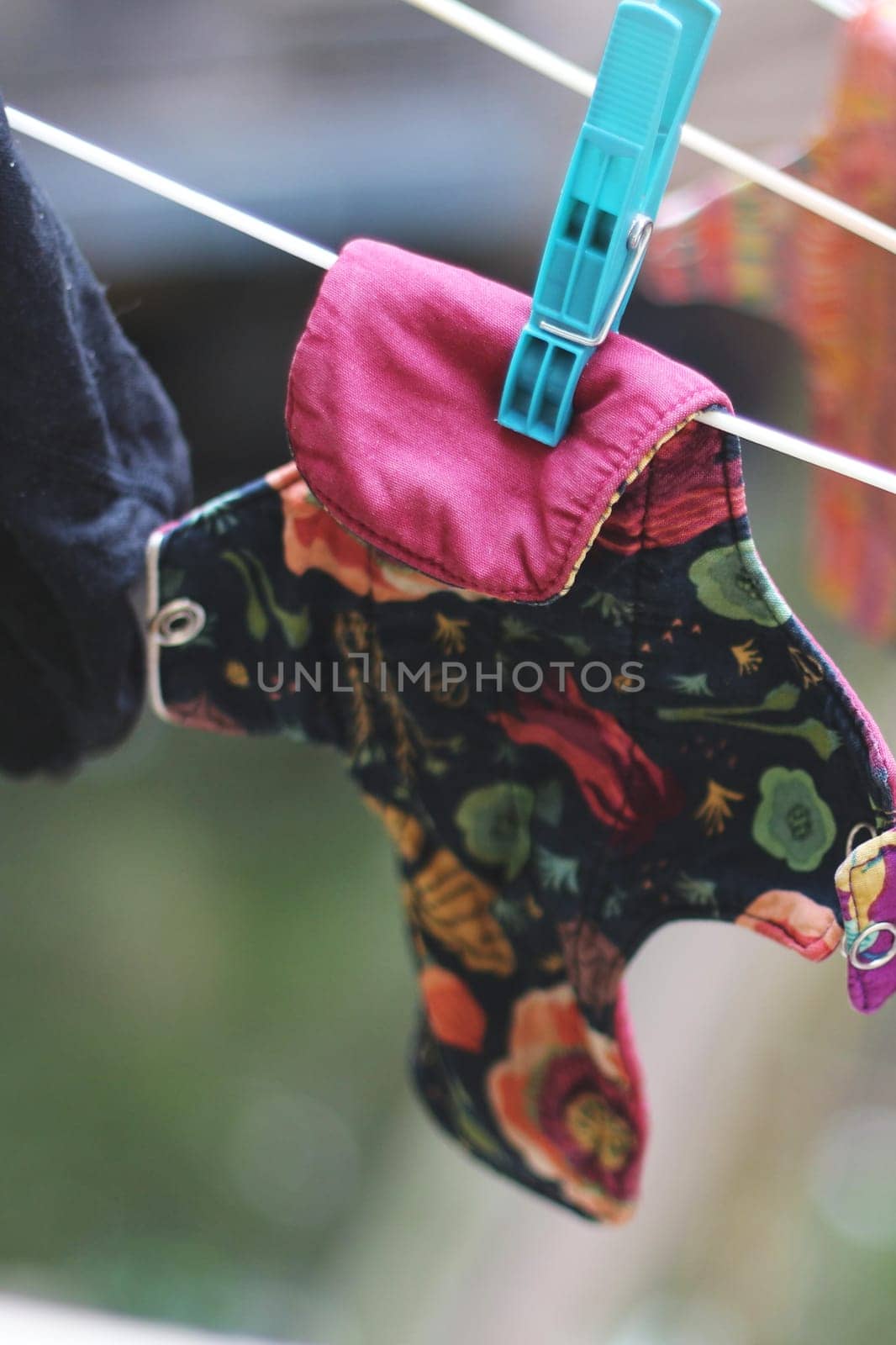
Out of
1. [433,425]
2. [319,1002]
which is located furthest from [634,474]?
[319,1002]

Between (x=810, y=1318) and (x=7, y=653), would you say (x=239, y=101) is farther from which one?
(x=810, y=1318)

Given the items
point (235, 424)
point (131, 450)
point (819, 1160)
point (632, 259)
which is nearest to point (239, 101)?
point (235, 424)

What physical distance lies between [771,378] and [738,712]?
2.81ft

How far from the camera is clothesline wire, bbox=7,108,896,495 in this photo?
1.01ft

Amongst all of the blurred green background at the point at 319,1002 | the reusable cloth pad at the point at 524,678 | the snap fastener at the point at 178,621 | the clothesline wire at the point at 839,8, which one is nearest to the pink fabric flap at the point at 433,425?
the reusable cloth pad at the point at 524,678

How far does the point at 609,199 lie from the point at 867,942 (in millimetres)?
240

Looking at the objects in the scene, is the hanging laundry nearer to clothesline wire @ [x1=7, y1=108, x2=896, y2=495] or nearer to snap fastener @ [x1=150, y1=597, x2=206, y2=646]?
clothesline wire @ [x1=7, y1=108, x2=896, y2=495]

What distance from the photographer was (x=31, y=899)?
123 centimetres

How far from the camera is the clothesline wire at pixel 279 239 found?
309 millimetres

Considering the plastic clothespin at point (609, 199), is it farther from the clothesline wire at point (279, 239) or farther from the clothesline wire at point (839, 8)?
the clothesline wire at point (839, 8)

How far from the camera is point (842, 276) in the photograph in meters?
0.59

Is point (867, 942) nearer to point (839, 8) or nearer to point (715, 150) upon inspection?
point (715, 150)

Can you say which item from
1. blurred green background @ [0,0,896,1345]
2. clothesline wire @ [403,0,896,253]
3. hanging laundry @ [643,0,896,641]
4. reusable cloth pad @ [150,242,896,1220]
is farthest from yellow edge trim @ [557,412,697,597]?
blurred green background @ [0,0,896,1345]

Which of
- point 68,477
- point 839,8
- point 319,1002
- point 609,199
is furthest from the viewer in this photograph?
point 319,1002
